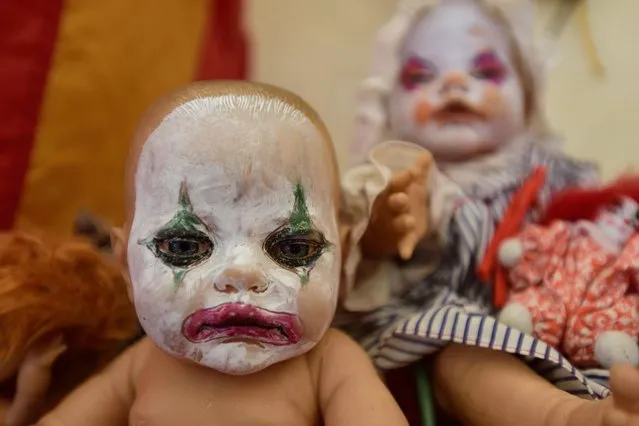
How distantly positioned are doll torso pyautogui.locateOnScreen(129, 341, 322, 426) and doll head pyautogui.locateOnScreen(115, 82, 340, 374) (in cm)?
3

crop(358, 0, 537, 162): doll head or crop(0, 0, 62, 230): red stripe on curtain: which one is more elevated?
crop(358, 0, 537, 162): doll head

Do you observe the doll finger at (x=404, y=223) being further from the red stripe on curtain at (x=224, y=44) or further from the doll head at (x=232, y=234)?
the red stripe on curtain at (x=224, y=44)

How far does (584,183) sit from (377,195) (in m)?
0.28

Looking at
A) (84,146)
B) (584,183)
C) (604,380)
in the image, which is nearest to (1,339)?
(84,146)

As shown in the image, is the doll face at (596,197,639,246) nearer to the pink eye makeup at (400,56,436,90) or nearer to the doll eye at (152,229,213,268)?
the pink eye makeup at (400,56,436,90)

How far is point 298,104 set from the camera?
1.93 ft

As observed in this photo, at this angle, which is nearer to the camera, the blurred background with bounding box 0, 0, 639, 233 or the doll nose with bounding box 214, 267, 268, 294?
the doll nose with bounding box 214, 267, 268, 294

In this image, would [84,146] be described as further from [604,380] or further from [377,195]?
[604,380]

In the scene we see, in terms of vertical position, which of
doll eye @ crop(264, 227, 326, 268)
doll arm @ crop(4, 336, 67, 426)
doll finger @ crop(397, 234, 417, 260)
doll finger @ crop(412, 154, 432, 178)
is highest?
doll finger @ crop(412, 154, 432, 178)

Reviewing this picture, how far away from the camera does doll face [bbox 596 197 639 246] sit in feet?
2.28

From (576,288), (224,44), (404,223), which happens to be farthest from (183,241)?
(224,44)

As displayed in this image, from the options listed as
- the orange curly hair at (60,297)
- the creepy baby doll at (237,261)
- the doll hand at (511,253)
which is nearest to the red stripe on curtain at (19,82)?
the orange curly hair at (60,297)

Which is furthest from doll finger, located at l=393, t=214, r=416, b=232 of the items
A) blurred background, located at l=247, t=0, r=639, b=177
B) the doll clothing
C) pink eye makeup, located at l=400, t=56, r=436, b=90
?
blurred background, located at l=247, t=0, r=639, b=177

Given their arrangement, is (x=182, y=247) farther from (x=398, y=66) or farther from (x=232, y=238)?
(x=398, y=66)
